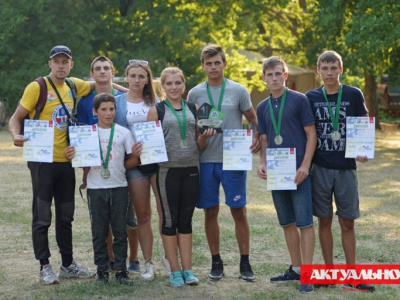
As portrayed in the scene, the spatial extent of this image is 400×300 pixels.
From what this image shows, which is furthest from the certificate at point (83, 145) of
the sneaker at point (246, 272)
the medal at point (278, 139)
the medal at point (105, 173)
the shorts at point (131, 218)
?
the sneaker at point (246, 272)

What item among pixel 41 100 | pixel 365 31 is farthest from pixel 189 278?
pixel 365 31

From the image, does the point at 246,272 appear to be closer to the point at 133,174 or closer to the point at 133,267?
the point at 133,267

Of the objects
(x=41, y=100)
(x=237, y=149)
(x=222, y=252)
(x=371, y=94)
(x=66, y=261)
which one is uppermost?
(x=371, y=94)

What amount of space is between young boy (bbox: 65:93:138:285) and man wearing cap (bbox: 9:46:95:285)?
1.06 ft

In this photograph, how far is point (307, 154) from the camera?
6730 millimetres

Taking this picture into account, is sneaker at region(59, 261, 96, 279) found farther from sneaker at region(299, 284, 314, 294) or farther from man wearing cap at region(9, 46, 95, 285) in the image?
sneaker at region(299, 284, 314, 294)

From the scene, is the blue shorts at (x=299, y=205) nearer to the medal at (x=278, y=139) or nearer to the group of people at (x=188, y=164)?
the group of people at (x=188, y=164)

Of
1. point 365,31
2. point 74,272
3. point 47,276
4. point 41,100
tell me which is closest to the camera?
point 41,100

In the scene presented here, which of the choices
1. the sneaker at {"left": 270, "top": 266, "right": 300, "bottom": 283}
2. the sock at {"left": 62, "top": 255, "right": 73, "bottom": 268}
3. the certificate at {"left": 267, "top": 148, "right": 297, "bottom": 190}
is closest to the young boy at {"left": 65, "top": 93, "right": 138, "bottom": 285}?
the sock at {"left": 62, "top": 255, "right": 73, "bottom": 268}

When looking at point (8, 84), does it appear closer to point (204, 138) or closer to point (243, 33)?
point (243, 33)

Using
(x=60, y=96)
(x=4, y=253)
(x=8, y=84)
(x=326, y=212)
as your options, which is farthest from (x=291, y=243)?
(x=8, y=84)

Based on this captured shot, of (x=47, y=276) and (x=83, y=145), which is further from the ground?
(x=83, y=145)

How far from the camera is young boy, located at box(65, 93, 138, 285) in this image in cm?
696

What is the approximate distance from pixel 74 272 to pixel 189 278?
1142 millimetres
